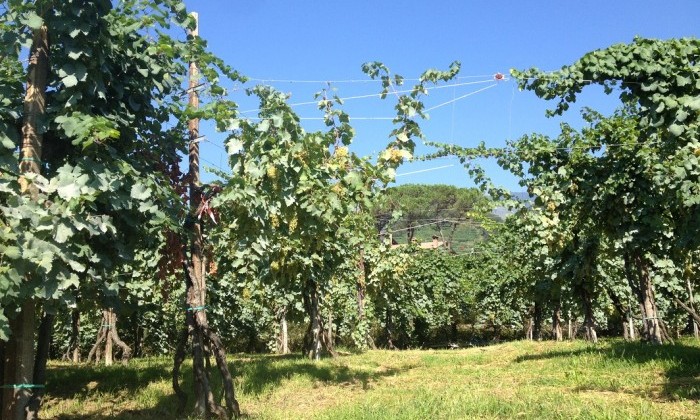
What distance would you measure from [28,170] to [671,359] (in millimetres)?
8853

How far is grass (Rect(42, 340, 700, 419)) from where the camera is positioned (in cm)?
636

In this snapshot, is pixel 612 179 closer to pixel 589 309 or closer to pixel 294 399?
pixel 589 309

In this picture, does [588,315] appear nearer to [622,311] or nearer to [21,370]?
[622,311]

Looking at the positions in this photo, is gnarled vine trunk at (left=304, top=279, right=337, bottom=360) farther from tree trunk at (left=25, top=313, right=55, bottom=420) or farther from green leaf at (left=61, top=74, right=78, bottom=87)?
green leaf at (left=61, top=74, right=78, bottom=87)

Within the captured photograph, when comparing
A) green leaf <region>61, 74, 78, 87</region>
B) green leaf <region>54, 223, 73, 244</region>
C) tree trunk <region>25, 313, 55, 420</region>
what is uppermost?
green leaf <region>61, 74, 78, 87</region>

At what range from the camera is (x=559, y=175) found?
1019 cm

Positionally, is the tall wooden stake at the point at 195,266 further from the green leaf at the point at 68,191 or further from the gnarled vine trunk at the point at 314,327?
the gnarled vine trunk at the point at 314,327

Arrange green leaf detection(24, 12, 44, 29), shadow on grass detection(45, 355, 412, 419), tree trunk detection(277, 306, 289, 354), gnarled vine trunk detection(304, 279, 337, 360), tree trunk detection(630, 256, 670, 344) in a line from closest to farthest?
green leaf detection(24, 12, 44, 29), shadow on grass detection(45, 355, 412, 419), tree trunk detection(630, 256, 670, 344), gnarled vine trunk detection(304, 279, 337, 360), tree trunk detection(277, 306, 289, 354)

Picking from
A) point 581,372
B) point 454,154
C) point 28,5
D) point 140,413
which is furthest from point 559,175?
point 28,5

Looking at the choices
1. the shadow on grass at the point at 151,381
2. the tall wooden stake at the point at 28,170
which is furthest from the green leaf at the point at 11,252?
the shadow on grass at the point at 151,381

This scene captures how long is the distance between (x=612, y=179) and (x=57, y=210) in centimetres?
889

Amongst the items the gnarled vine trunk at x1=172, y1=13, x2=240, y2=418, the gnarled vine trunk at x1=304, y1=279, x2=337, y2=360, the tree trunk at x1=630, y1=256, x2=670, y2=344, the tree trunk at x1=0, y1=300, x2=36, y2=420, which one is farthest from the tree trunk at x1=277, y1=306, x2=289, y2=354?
the tree trunk at x1=0, y1=300, x2=36, y2=420

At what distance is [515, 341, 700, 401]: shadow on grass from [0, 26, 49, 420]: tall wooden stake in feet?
22.1

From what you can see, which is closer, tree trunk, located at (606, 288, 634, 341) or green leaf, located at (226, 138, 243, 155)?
green leaf, located at (226, 138, 243, 155)
